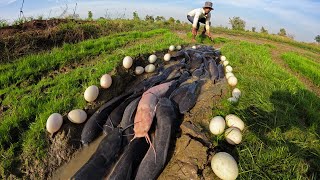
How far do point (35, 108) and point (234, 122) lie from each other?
326 cm

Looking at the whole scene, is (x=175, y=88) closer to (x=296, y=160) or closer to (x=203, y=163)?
(x=203, y=163)

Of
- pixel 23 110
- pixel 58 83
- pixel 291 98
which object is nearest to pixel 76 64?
pixel 58 83

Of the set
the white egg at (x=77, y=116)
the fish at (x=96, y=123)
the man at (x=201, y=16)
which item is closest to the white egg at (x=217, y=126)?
the fish at (x=96, y=123)

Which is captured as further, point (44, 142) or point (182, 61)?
point (182, 61)

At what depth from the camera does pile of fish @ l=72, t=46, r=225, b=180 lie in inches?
133

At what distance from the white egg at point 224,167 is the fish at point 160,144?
0.66 m

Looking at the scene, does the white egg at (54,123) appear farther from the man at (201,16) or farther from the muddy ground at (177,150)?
the man at (201,16)

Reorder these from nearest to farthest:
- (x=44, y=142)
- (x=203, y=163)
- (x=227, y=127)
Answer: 1. (x=203, y=163)
2. (x=44, y=142)
3. (x=227, y=127)

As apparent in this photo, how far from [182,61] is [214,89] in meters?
2.07

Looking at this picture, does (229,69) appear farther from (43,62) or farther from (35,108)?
(35,108)

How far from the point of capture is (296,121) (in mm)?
4766

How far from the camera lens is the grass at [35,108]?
3.65m

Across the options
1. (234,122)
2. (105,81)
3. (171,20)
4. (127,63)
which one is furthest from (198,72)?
(171,20)

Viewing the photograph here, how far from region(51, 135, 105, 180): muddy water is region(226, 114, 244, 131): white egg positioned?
2.05 metres
